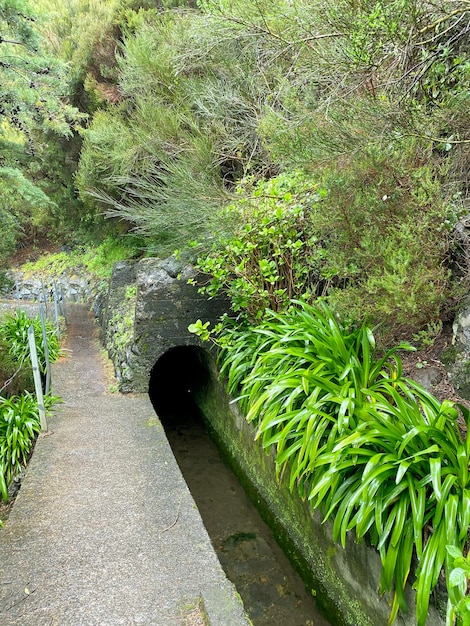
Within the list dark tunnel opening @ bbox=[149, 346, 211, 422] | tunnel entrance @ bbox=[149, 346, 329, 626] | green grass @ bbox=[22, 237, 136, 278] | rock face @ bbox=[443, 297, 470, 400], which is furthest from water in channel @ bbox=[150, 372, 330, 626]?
green grass @ bbox=[22, 237, 136, 278]

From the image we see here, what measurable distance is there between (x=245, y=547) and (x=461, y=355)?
2.73m

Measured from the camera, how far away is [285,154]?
3.98 meters

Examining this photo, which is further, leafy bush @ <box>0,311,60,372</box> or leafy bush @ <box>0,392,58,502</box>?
leafy bush @ <box>0,311,60,372</box>

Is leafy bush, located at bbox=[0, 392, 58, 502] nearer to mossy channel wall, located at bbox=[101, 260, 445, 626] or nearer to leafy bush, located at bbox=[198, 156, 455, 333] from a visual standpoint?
mossy channel wall, located at bbox=[101, 260, 445, 626]

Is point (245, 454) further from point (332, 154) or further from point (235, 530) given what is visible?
point (332, 154)

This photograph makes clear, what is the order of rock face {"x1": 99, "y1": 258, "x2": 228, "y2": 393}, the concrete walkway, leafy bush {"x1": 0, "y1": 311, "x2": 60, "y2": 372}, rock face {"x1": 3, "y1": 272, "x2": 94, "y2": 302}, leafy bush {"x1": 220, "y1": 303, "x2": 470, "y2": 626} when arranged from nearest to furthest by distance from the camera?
leafy bush {"x1": 220, "y1": 303, "x2": 470, "y2": 626} < the concrete walkway < rock face {"x1": 99, "y1": 258, "x2": 228, "y2": 393} < leafy bush {"x1": 0, "y1": 311, "x2": 60, "y2": 372} < rock face {"x1": 3, "y1": 272, "x2": 94, "y2": 302}

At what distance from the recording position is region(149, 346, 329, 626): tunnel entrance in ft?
11.1

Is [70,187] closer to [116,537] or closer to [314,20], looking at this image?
[314,20]

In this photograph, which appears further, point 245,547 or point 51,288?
point 51,288

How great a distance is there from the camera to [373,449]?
269 cm

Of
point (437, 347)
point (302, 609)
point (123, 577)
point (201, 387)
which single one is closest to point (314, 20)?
point (437, 347)

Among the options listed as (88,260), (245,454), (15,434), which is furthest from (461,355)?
(88,260)

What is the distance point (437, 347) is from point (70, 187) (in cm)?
1386

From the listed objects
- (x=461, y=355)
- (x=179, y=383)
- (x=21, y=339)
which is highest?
(x=461, y=355)
